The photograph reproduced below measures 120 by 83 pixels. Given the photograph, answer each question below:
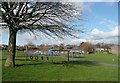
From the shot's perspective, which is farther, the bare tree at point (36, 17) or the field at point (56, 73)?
the bare tree at point (36, 17)

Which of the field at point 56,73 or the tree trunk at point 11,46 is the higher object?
the tree trunk at point 11,46

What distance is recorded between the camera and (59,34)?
2616 cm

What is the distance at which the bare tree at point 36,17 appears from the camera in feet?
79.8

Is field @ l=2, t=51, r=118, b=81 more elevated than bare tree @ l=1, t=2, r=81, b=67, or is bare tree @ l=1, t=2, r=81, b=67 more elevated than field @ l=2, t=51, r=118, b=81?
bare tree @ l=1, t=2, r=81, b=67

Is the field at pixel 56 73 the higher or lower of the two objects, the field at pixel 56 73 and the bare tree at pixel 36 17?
the lower

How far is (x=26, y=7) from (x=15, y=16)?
1.41 m

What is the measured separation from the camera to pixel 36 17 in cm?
2534

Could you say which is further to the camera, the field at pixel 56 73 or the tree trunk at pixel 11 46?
the tree trunk at pixel 11 46

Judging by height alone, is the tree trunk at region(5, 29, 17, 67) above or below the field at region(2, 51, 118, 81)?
above

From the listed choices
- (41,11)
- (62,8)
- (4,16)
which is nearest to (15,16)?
(4,16)

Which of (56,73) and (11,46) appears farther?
(11,46)

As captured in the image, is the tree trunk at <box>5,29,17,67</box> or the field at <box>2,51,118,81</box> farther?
the tree trunk at <box>5,29,17,67</box>

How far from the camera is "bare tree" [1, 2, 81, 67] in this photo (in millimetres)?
24328

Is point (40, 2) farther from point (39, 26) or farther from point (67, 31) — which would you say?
point (67, 31)
